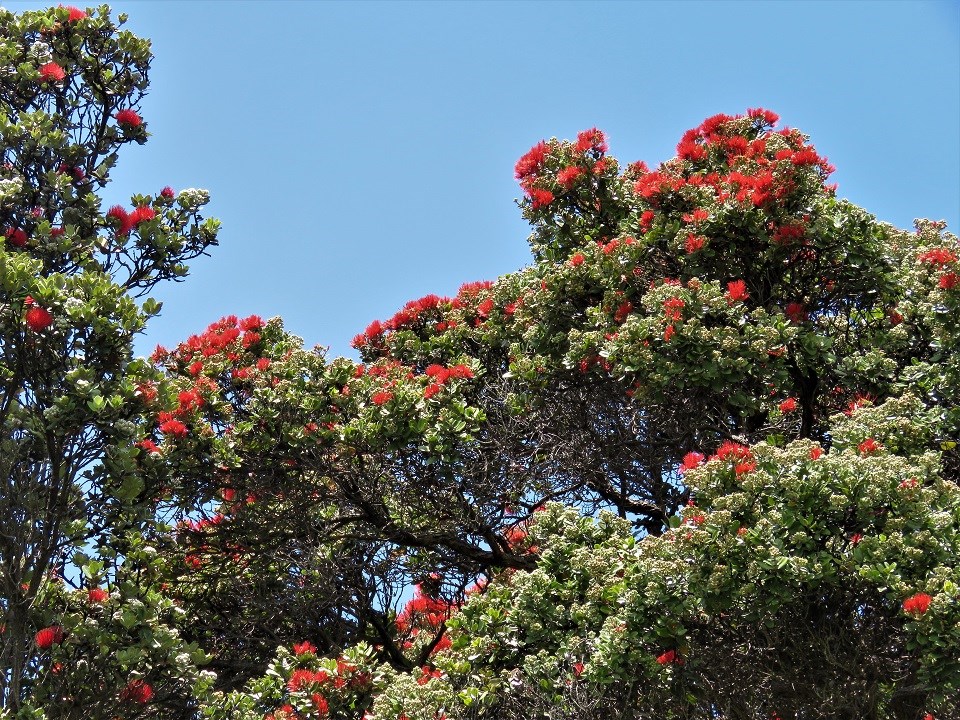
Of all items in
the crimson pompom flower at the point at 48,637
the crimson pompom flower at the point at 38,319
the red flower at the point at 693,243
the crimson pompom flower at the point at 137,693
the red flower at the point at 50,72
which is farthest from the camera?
the red flower at the point at 693,243

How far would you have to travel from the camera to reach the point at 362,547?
13711mm

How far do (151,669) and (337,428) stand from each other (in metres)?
3.69

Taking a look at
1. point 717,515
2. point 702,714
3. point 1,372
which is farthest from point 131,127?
point 702,714

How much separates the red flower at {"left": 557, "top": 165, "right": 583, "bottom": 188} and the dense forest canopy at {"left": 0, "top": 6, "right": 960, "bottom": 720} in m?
0.03

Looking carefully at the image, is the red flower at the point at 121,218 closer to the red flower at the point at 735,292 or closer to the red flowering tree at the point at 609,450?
the red flowering tree at the point at 609,450

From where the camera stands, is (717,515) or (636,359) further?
(636,359)

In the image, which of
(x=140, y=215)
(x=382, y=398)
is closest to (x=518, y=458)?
(x=382, y=398)

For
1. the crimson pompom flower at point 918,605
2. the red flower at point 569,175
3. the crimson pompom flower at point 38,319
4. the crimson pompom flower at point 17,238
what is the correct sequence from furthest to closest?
the red flower at point 569,175 → the crimson pompom flower at point 17,238 → the crimson pompom flower at point 38,319 → the crimson pompom flower at point 918,605

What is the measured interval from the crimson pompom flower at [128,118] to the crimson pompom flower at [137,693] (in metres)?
5.17

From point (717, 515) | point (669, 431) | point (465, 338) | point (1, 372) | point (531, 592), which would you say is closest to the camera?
point (717, 515)

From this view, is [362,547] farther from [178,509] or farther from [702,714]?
[702,714]

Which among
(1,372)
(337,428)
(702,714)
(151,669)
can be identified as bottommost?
(702,714)

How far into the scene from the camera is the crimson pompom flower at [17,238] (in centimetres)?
1012

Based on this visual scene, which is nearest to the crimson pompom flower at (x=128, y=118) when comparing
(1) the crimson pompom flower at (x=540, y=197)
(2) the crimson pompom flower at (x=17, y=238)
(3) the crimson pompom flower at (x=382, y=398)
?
(2) the crimson pompom flower at (x=17, y=238)
